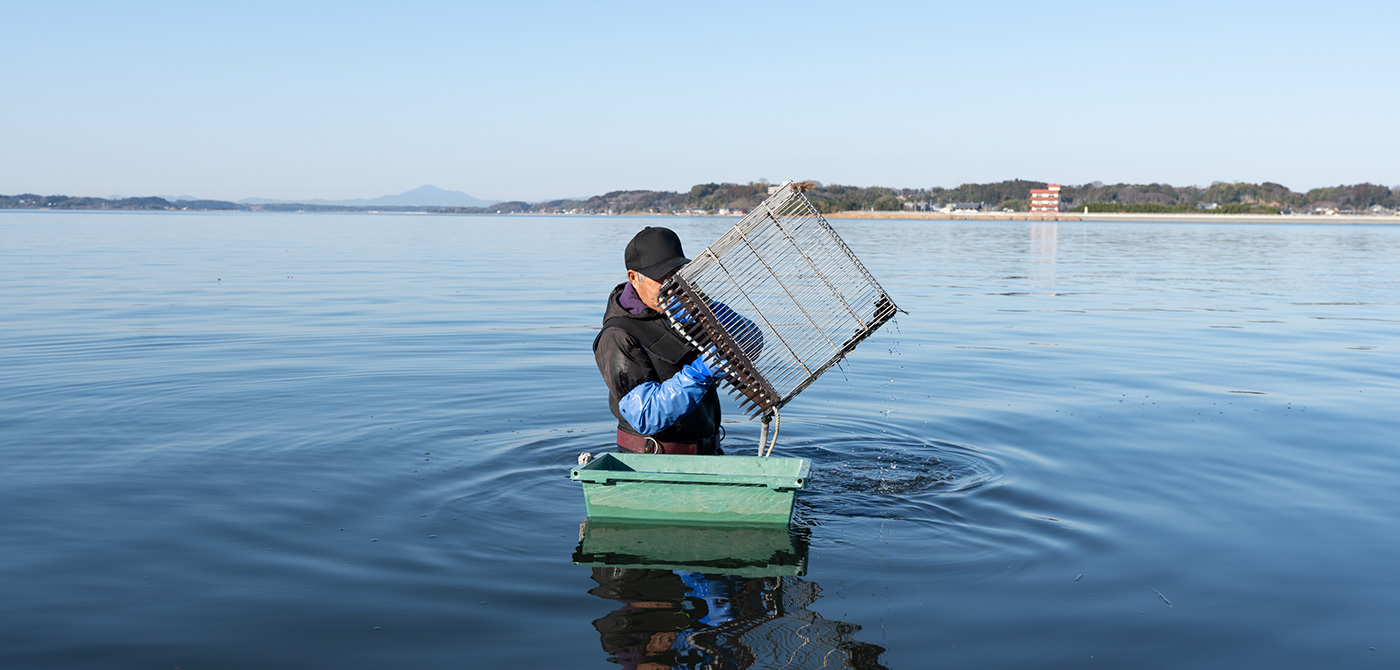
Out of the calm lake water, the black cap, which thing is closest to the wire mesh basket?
the black cap

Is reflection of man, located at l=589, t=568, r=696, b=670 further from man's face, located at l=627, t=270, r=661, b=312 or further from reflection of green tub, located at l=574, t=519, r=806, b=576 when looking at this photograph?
man's face, located at l=627, t=270, r=661, b=312

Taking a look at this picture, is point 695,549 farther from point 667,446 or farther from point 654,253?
point 654,253

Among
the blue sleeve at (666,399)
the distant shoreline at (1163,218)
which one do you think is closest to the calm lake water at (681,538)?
the blue sleeve at (666,399)

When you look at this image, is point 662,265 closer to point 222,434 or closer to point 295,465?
point 295,465

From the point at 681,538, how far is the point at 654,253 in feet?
5.75

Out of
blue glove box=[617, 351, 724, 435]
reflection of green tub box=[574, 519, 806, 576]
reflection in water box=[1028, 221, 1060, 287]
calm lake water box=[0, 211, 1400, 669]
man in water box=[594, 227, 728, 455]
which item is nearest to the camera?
calm lake water box=[0, 211, 1400, 669]

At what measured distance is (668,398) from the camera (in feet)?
18.6

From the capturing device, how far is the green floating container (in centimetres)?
560

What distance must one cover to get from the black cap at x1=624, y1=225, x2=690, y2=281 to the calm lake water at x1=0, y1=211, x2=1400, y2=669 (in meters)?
1.70

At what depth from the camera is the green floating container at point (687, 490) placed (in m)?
5.60

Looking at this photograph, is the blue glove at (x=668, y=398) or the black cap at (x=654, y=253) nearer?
the blue glove at (x=668, y=398)

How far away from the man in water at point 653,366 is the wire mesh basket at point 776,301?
6.6 inches

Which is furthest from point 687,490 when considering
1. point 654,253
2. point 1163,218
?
point 1163,218

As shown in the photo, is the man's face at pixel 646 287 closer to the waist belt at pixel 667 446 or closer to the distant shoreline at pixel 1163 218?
the waist belt at pixel 667 446
